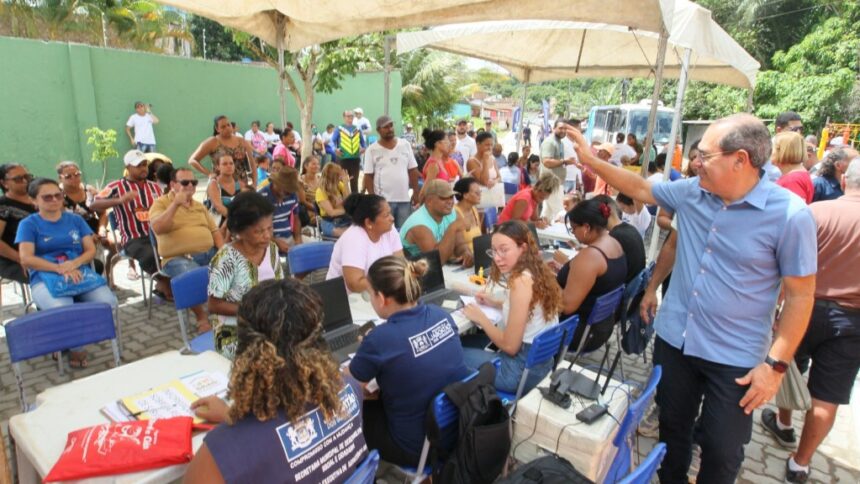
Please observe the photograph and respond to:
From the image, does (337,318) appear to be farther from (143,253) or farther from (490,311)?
(143,253)

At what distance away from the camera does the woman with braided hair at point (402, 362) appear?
2.18m

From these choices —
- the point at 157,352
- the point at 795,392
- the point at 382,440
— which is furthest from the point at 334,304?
the point at 795,392

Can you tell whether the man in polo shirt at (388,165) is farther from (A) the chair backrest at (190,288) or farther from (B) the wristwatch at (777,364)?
(B) the wristwatch at (777,364)

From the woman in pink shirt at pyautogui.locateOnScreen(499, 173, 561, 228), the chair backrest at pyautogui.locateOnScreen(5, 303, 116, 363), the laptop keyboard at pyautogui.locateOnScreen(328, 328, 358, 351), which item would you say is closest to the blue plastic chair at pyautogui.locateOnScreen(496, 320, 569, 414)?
the laptop keyboard at pyautogui.locateOnScreen(328, 328, 358, 351)

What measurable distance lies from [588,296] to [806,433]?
145 cm

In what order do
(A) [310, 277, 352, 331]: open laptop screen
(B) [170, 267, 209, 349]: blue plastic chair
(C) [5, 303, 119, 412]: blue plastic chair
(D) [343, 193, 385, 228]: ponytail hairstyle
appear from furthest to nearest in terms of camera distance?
(D) [343, 193, 385, 228]: ponytail hairstyle → (B) [170, 267, 209, 349]: blue plastic chair → (A) [310, 277, 352, 331]: open laptop screen → (C) [5, 303, 119, 412]: blue plastic chair

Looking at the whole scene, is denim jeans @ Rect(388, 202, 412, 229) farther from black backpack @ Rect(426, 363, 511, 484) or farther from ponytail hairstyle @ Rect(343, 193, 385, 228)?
black backpack @ Rect(426, 363, 511, 484)

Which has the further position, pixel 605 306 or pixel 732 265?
pixel 605 306

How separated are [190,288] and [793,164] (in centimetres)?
472

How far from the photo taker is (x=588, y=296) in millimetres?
3467

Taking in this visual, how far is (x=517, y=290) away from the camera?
2805mm

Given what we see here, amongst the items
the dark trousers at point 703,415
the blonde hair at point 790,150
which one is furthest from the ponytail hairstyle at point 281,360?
the blonde hair at point 790,150

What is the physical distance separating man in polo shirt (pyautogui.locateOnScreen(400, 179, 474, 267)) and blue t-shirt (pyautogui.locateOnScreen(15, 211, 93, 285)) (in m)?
2.75

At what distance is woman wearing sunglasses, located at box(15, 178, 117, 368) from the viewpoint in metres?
3.87
